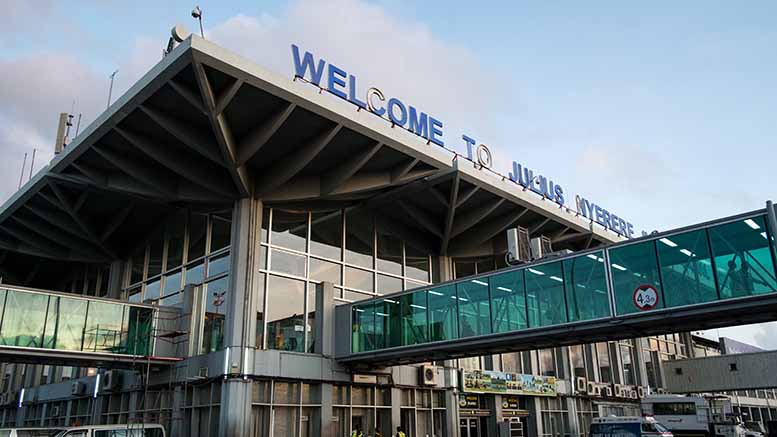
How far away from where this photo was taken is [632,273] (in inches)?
688

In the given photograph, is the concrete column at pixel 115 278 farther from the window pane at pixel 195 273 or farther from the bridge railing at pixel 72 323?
the bridge railing at pixel 72 323

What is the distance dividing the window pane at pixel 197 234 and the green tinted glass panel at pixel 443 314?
397 inches

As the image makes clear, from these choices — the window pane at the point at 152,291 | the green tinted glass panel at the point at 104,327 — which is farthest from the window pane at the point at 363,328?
the window pane at the point at 152,291

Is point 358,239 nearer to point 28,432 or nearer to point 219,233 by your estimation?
point 219,233

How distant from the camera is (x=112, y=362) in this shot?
23.8 metres

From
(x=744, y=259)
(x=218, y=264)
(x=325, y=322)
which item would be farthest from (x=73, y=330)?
(x=744, y=259)

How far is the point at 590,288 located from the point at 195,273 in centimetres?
1588

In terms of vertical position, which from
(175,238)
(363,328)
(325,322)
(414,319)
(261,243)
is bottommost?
→ (363,328)

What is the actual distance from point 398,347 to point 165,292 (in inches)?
455

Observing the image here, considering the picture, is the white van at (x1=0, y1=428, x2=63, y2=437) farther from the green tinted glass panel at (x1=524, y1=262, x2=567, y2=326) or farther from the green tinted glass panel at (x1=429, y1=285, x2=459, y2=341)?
the green tinted glass panel at (x1=524, y1=262, x2=567, y2=326)

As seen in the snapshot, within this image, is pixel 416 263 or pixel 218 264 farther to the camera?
pixel 416 263

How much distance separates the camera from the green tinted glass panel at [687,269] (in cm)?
1606

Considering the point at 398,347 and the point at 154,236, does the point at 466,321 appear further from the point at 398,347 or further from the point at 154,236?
the point at 154,236

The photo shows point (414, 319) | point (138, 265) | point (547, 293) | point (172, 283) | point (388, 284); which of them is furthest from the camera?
point (138, 265)
